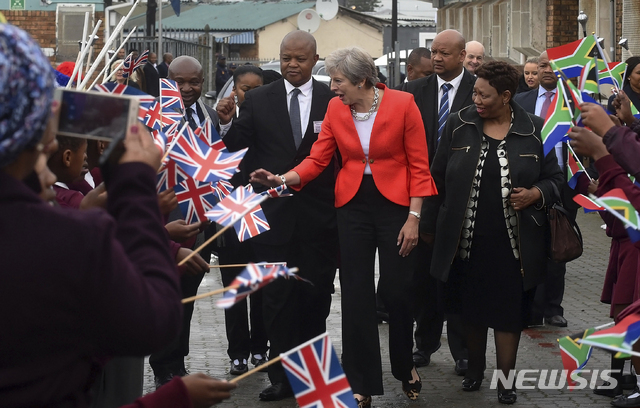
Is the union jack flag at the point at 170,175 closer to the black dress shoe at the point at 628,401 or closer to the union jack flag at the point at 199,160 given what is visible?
the union jack flag at the point at 199,160

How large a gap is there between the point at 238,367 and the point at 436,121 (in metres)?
2.17

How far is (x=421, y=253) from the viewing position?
6355mm

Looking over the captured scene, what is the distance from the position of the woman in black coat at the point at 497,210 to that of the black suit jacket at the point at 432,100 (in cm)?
82

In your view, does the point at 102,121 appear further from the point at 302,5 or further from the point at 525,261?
the point at 302,5

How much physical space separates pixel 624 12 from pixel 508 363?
11913 mm

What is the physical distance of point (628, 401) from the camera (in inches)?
218

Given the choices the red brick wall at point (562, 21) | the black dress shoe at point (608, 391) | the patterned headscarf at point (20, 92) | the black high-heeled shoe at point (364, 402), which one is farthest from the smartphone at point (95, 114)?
the red brick wall at point (562, 21)

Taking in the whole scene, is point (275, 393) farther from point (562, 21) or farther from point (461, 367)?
point (562, 21)

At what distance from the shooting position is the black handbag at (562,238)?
18.6ft

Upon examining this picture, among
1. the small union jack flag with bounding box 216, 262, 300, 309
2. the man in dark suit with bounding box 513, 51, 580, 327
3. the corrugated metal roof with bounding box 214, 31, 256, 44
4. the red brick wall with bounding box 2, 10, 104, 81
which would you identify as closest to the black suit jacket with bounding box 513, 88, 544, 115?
the man in dark suit with bounding box 513, 51, 580, 327

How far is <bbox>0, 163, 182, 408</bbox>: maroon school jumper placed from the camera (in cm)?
187

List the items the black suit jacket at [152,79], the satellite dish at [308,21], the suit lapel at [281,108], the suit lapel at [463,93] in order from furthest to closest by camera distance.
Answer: the satellite dish at [308,21] < the black suit jacket at [152,79] < the suit lapel at [463,93] < the suit lapel at [281,108]

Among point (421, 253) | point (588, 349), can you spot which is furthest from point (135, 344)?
point (421, 253)

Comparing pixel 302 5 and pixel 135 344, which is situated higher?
pixel 302 5
